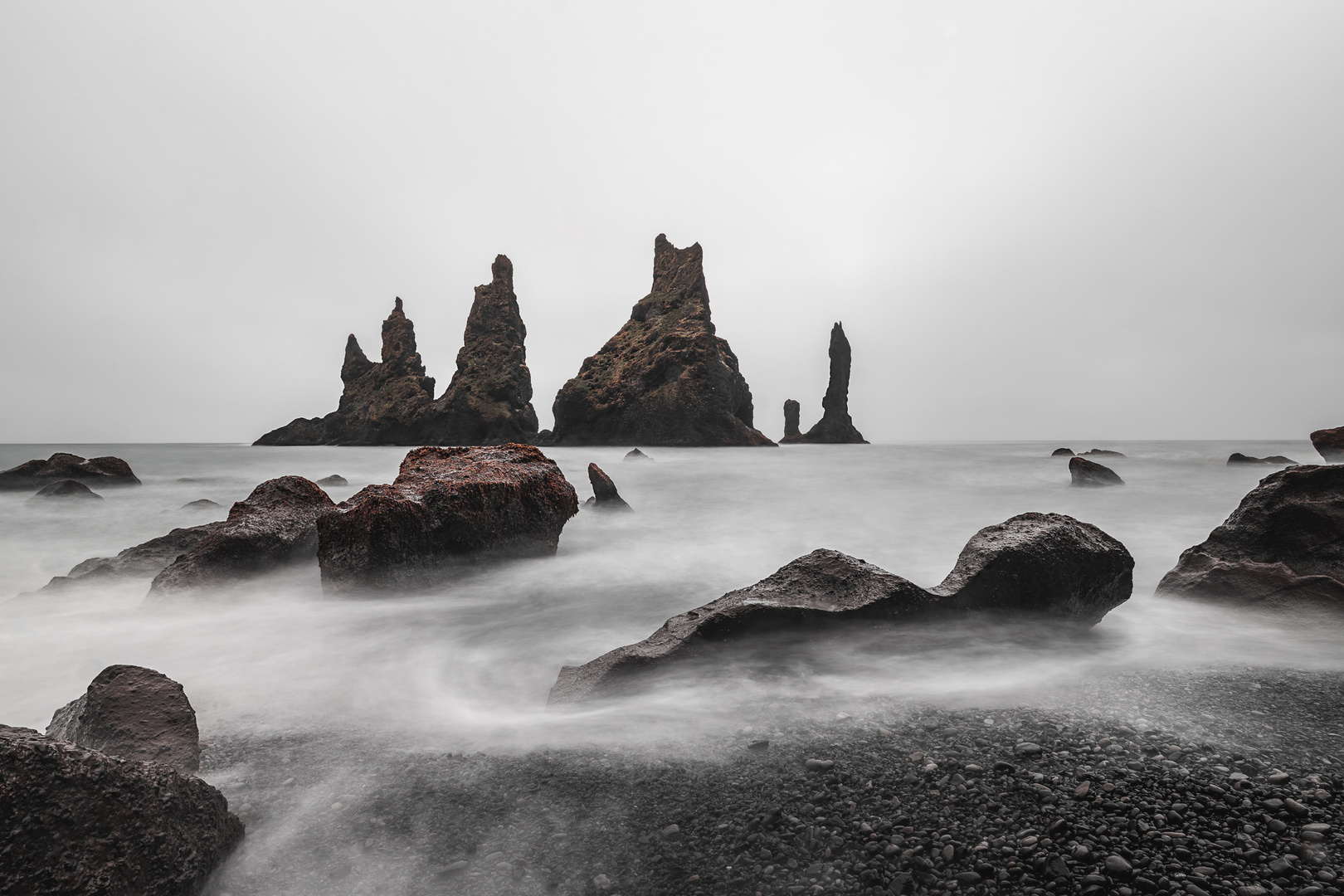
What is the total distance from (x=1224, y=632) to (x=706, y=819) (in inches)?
178

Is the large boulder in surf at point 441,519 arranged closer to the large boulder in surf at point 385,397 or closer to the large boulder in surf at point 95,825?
the large boulder in surf at point 95,825

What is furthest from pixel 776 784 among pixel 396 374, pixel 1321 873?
pixel 396 374

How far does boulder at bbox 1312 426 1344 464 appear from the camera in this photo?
12773 mm

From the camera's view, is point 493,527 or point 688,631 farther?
point 493,527

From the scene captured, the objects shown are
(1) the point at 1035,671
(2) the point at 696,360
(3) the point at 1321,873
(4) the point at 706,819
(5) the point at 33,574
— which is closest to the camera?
(3) the point at 1321,873

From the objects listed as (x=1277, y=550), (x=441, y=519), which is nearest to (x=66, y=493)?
(x=441, y=519)

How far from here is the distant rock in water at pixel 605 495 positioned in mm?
10844

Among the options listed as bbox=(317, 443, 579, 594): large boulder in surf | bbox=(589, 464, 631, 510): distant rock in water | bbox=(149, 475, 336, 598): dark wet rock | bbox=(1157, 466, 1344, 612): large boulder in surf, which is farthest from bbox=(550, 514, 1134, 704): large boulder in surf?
bbox=(589, 464, 631, 510): distant rock in water

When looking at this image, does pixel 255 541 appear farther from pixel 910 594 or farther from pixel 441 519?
pixel 910 594

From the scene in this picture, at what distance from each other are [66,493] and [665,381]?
3428 centimetres

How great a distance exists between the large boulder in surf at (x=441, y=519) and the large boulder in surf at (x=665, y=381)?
35.1 meters

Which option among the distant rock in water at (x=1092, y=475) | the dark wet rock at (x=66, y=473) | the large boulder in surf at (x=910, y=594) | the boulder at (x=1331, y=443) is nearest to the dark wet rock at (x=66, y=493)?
the dark wet rock at (x=66, y=473)

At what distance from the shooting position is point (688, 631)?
154 inches

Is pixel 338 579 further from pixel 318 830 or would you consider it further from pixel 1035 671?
pixel 1035 671
